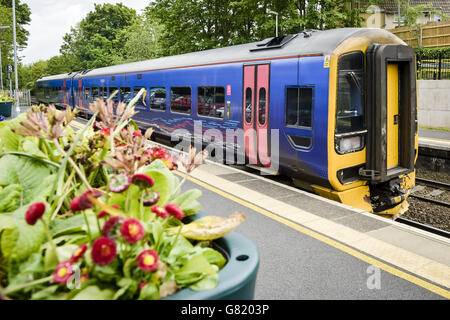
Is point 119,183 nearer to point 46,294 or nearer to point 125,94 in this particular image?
point 46,294

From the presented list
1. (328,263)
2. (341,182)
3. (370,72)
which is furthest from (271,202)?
(370,72)

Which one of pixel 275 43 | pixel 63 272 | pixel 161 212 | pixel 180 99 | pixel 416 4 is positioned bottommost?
pixel 63 272

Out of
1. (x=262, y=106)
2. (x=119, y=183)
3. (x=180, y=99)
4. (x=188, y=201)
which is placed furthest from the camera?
(x=180, y=99)

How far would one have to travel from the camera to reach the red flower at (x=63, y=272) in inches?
43.9

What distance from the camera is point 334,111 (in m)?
6.96

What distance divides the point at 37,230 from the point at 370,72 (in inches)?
266

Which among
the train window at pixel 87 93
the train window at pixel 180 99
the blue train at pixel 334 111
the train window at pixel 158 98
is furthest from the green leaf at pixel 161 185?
the train window at pixel 87 93

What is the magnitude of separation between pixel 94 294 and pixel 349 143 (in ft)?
21.7

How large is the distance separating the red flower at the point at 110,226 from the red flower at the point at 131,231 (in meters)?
0.03

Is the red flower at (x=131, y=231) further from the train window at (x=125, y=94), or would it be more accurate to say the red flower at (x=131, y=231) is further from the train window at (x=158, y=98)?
the train window at (x=125, y=94)

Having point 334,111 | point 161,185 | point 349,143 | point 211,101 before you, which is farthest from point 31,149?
point 211,101
